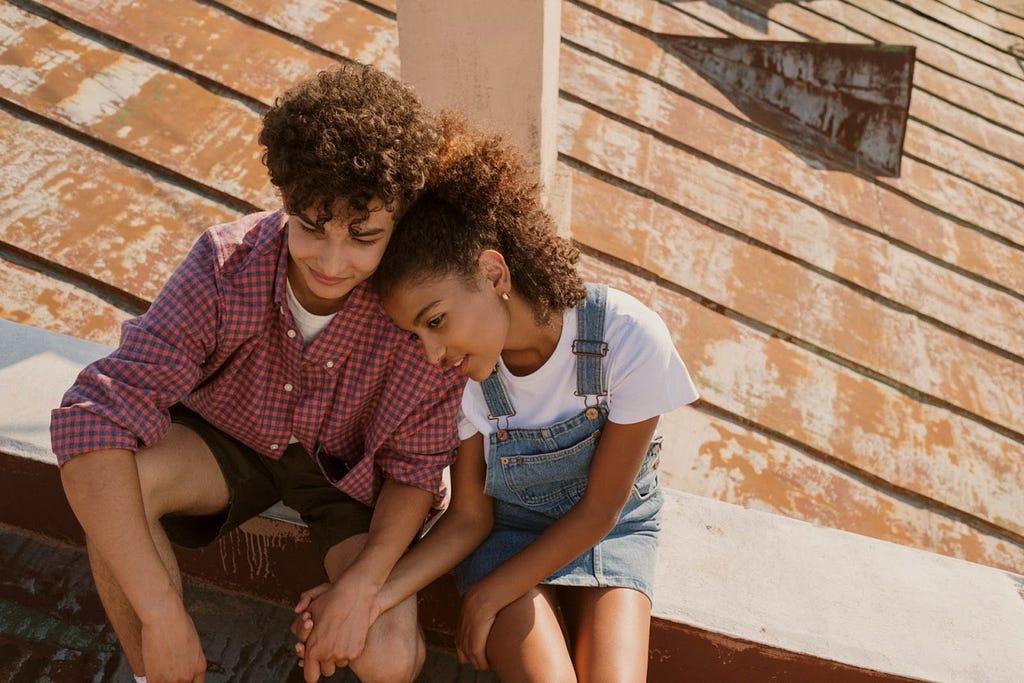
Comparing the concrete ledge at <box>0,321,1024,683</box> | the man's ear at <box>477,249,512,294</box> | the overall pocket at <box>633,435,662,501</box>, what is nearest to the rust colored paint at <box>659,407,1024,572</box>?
the concrete ledge at <box>0,321,1024,683</box>

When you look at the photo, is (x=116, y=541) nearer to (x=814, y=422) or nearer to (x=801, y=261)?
(x=814, y=422)

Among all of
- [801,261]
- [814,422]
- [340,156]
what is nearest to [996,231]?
[801,261]

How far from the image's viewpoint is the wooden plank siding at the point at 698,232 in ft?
8.71

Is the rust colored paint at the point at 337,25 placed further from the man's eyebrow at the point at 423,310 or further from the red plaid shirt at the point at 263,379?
the man's eyebrow at the point at 423,310

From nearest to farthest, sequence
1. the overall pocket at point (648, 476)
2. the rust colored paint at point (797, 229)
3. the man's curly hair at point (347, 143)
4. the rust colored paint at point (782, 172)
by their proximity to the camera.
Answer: the man's curly hair at point (347, 143)
the overall pocket at point (648, 476)
the rust colored paint at point (797, 229)
the rust colored paint at point (782, 172)

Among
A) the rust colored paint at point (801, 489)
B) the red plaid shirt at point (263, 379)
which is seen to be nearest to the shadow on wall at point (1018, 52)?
the rust colored paint at point (801, 489)

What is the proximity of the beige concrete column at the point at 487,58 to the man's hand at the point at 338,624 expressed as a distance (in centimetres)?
118

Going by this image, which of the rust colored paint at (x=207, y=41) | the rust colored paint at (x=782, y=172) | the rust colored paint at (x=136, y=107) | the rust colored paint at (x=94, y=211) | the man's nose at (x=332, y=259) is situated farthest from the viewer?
the rust colored paint at (x=782, y=172)

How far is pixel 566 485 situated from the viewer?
6.25 ft

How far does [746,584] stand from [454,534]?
641 mm

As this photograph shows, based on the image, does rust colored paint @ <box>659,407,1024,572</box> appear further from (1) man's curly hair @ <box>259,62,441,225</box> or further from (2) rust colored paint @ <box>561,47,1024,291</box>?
(2) rust colored paint @ <box>561,47,1024,291</box>

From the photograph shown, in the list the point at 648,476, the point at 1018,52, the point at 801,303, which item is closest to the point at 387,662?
the point at 648,476

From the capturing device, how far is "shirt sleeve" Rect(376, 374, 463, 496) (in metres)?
1.81

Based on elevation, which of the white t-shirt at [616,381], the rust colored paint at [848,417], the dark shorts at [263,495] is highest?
the white t-shirt at [616,381]
